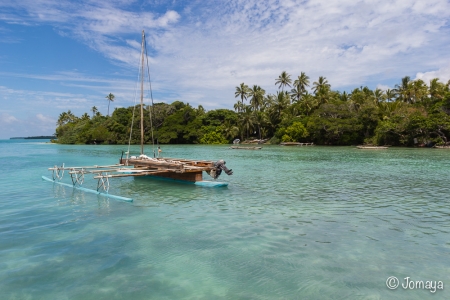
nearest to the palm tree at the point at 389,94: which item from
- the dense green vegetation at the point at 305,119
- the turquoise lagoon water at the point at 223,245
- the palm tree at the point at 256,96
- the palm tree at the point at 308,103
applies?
the dense green vegetation at the point at 305,119

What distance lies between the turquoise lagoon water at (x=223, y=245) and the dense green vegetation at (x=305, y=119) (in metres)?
46.4

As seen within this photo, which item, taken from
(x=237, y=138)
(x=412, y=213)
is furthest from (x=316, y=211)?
(x=237, y=138)

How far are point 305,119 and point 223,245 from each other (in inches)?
2501

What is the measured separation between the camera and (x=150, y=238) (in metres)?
7.78

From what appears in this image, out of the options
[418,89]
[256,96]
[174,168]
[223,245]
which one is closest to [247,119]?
[256,96]

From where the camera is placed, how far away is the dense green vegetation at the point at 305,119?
5309cm

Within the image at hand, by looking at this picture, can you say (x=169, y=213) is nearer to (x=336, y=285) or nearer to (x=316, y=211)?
(x=316, y=211)

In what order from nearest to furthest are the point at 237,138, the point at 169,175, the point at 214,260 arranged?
the point at 214,260
the point at 169,175
the point at 237,138

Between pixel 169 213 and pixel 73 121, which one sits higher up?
pixel 73 121

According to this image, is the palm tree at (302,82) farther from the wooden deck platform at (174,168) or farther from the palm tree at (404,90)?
the wooden deck platform at (174,168)

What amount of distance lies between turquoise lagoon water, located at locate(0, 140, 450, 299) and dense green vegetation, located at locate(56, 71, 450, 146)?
46437 millimetres

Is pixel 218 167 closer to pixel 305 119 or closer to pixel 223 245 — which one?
pixel 223 245

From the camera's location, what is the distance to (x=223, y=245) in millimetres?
7312

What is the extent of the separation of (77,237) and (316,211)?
7.05m
